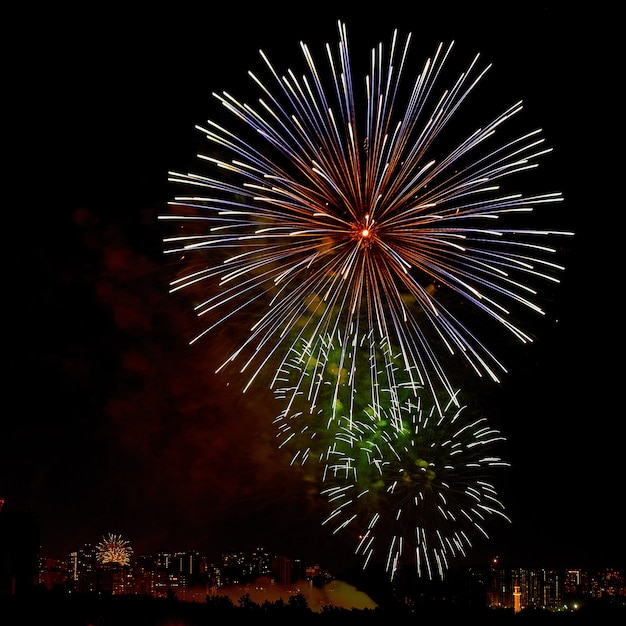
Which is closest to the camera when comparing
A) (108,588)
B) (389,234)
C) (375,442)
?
(389,234)

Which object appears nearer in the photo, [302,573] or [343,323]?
[343,323]

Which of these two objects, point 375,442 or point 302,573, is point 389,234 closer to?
point 375,442

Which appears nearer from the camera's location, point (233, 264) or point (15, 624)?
point (15, 624)

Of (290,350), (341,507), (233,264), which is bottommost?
(341,507)

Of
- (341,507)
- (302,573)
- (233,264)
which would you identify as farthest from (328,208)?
(302,573)

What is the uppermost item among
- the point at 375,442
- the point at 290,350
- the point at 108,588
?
the point at 290,350

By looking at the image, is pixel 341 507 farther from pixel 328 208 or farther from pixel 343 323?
pixel 328 208

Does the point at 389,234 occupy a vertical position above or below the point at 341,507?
above

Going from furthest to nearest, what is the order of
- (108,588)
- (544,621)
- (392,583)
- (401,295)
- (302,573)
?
(108,588) < (302,573) < (392,583) < (401,295) < (544,621)

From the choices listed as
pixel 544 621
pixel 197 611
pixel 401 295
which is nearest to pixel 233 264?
pixel 401 295
